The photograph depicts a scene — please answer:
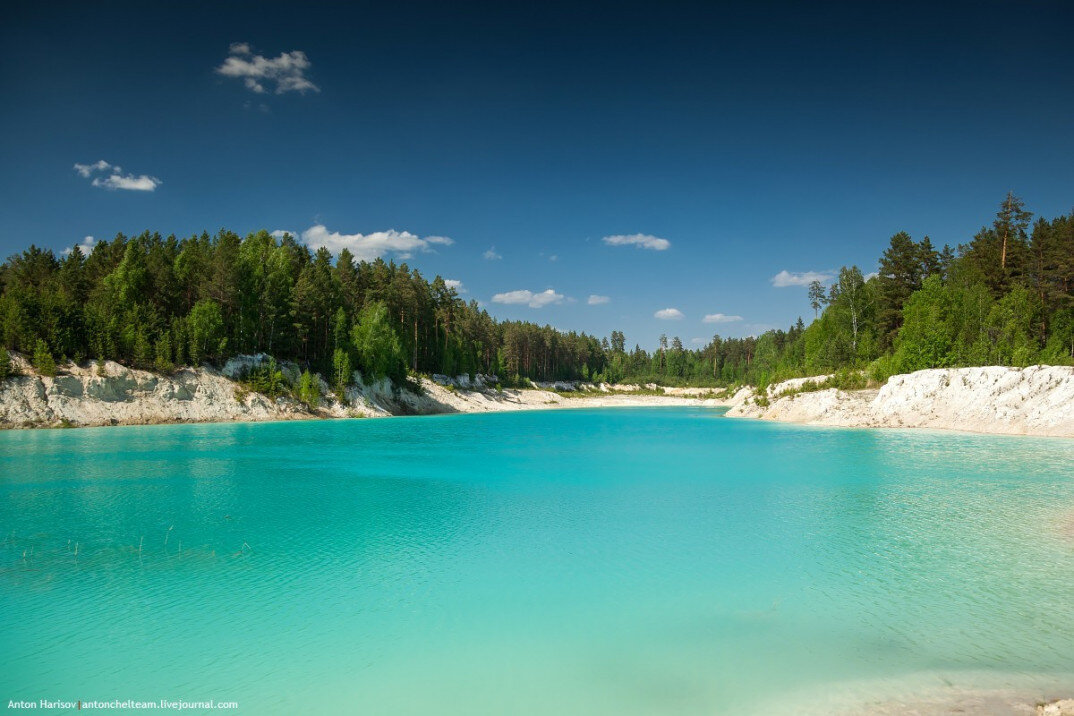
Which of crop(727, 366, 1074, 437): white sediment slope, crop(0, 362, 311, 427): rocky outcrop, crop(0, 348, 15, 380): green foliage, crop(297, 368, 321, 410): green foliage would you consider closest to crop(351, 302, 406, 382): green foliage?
crop(297, 368, 321, 410): green foliage

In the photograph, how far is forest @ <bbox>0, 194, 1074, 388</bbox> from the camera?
48938mm

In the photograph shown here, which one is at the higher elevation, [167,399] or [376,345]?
[376,345]

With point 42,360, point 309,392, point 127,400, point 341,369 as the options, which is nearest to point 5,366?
point 42,360

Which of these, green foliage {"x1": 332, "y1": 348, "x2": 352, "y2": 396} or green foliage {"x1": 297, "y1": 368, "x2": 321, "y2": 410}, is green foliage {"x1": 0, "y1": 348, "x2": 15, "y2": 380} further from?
green foliage {"x1": 332, "y1": 348, "x2": 352, "y2": 396}

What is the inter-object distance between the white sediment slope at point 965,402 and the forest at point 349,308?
12.3 feet

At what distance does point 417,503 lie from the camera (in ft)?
60.4

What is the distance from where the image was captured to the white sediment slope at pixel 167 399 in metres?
44.0

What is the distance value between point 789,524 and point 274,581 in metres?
13.0

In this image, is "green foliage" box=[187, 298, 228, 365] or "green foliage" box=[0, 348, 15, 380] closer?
"green foliage" box=[0, 348, 15, 380]

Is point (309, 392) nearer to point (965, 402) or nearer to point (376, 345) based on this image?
point (376, 345)

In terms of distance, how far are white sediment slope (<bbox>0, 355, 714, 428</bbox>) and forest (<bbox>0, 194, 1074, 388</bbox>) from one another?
4.47 feet

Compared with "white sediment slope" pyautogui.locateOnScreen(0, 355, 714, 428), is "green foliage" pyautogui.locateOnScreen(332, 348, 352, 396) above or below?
above

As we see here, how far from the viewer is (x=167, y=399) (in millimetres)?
51469

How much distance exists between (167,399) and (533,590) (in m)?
53.3
